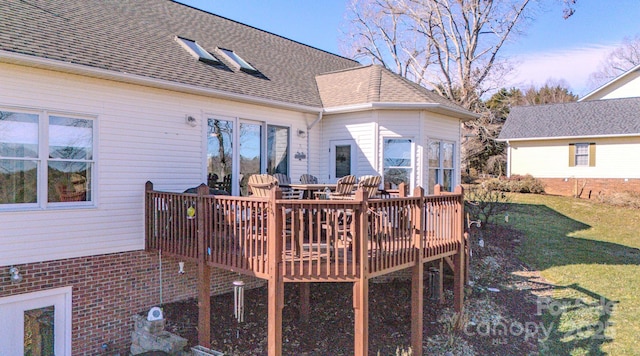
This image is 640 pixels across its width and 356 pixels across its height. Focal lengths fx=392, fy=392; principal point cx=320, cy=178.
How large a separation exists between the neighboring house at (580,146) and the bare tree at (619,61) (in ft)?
61.4

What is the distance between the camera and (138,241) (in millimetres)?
7016

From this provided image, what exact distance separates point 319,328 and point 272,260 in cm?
251

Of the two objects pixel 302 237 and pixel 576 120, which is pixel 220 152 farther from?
pixel 576 120

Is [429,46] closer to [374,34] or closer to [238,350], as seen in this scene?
[374,34]

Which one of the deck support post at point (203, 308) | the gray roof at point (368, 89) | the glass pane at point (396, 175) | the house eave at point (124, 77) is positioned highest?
the gray roof at point (368, 89)

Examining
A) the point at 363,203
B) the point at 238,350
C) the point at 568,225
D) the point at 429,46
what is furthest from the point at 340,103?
the point at 429,46

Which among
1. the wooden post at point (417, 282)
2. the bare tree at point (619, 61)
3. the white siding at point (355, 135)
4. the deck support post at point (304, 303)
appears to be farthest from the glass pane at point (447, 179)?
the bare tree at point (619, 61)

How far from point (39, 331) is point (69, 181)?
7.64 feet

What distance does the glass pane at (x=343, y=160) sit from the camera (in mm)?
10055

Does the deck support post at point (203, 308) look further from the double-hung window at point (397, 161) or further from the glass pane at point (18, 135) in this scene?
the double-hung window at point (397, 161)

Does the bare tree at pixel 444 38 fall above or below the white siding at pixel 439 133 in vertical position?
above

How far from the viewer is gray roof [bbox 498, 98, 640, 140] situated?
2045 centimetres

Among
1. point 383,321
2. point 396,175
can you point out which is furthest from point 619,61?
point 383,321

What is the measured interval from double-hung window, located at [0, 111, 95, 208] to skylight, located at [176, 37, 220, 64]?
3.08 meters
